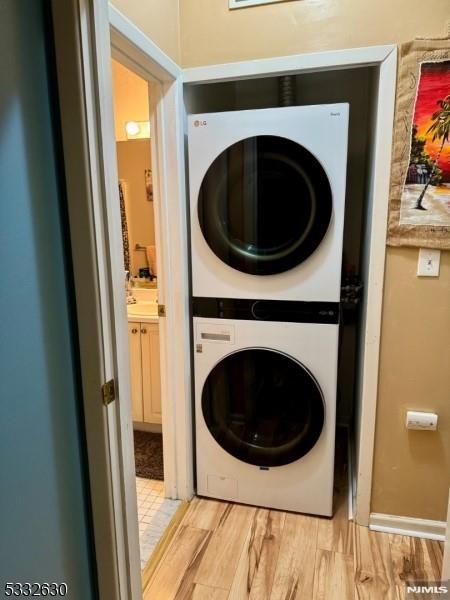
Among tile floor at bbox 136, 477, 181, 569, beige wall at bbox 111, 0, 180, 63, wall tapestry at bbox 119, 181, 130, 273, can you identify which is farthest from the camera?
wall tapestry at bbox 119, 181, 130, 273

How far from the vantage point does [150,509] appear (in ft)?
6.49

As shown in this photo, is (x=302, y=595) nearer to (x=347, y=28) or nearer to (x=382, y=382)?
(x=382, y=382)

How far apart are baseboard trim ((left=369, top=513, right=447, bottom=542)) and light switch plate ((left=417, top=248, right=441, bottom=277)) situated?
1.13 metres

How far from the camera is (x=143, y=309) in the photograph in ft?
8.56

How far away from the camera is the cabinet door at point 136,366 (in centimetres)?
241

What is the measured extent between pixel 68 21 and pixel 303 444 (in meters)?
1.74

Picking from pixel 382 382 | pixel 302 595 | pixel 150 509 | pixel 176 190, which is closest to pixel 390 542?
pixel 302 595

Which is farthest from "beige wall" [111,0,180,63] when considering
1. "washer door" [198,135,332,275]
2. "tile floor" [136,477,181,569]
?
"tile floor" [136,477,181,569]

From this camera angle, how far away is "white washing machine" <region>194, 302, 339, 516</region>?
177 cm

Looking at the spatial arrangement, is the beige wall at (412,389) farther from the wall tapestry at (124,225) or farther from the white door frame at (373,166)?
the wall tapestry at (124,225)

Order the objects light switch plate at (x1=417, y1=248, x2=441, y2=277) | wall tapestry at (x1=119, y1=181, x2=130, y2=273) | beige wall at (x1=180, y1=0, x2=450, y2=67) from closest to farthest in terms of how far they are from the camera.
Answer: beige wall at (x1=180, y1=0, x2=450, y2=67), light switch plate at (x1=417, y1=248, x2=441, y2=277), wall tapestry at (x1=119, y1=181, x2=130, y2=273)

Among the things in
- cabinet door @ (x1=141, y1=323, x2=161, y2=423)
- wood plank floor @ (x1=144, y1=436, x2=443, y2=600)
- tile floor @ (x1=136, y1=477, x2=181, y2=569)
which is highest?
cabinet door @ (x1=141, y1=323, x2=161, y2=423)

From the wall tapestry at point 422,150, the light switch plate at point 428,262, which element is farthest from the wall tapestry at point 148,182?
the light switch plate at point 428,262

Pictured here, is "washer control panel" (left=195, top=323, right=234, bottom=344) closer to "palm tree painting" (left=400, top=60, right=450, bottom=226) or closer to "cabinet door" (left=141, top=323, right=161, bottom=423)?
"cabinet door" (left=141, top=323, right=161, bottom=423)
